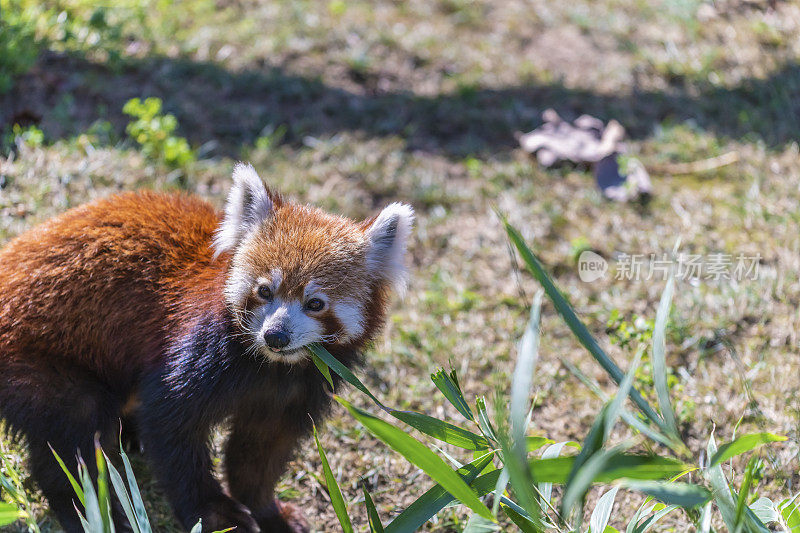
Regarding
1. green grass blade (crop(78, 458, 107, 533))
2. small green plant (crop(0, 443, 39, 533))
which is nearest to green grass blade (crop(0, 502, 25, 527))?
small green plant (crop(0, 443, 39, 533))

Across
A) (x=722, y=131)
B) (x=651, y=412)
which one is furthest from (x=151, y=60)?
(x=651, y=412)

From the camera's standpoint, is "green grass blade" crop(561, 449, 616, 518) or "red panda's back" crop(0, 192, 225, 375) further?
"red panda's back" crop(0, 192, 225, 375)

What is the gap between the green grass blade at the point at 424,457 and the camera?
212 centimetres

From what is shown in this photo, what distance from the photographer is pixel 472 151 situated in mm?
5371

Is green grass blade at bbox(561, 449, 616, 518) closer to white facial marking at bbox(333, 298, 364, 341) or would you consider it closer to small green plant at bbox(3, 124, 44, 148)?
white facial marking at bbox(333, 298, 364, 341)

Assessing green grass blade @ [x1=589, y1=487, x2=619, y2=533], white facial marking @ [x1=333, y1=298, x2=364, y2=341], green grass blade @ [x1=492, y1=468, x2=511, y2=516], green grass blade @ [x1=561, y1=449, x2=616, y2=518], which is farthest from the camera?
white facial marking @ [x1=333, y1=298, x2=364, y2=341]

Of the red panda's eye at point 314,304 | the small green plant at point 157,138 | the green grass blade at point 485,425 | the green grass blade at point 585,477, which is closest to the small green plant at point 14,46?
the small green plant at point 157,138

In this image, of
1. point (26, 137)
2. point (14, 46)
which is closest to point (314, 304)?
point (26, 137)

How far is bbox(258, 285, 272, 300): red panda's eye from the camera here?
277 centimetres

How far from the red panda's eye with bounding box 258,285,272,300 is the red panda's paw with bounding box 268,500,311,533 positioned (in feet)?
2.96

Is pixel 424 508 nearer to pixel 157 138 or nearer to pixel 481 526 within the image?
pixel 481 526

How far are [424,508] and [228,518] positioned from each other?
859mm

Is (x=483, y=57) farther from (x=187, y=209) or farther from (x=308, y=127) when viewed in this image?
(x=187, y=209)

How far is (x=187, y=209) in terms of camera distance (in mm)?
3145
